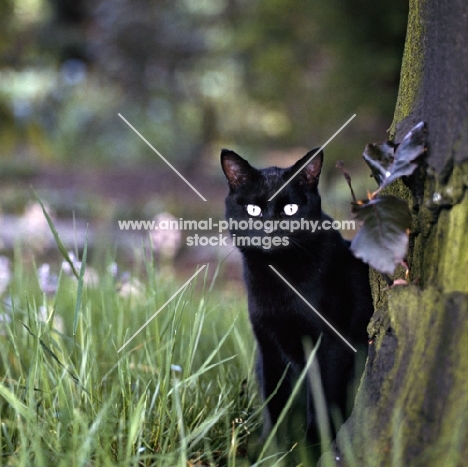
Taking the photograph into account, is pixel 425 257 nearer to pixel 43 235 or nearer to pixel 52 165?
pixel 43 235

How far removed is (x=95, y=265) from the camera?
2.88 meters

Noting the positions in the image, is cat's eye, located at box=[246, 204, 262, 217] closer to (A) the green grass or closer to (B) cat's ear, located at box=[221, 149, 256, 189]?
(B) cat's ear, located at box=[221, 149, 256, 189]

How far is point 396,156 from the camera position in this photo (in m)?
1.35

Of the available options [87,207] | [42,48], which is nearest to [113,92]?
[42,48]

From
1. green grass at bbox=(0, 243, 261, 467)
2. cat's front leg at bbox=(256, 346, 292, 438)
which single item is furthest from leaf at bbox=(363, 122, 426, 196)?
cat's front leg at bbox=(256, 346, 292, 438)

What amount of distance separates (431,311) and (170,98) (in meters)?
7.24

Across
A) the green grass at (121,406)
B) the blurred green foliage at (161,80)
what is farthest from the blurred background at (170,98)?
the green grass at (121,406)

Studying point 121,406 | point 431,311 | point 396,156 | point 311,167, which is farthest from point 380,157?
point 121,406

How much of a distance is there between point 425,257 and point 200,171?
6754mm

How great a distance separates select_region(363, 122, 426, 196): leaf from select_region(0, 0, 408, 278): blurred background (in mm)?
3226

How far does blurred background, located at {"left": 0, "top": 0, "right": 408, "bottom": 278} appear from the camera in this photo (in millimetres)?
4805

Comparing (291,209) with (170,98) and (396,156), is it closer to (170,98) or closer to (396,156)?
(396,156)

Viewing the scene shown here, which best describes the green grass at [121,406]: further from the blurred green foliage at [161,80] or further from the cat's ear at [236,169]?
the blurred green foliage at [161,80]

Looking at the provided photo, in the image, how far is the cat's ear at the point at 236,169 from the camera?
6.32 feet
